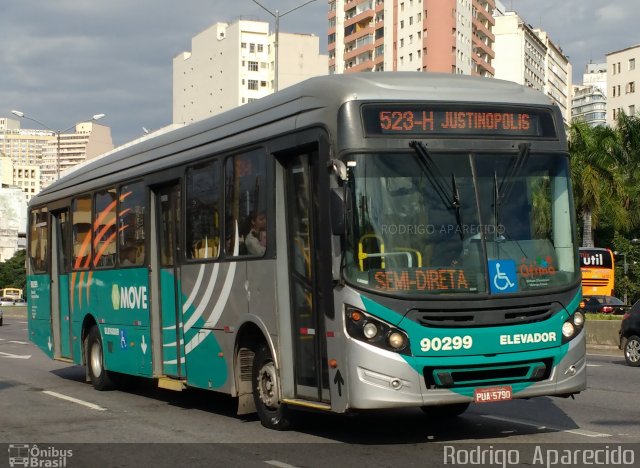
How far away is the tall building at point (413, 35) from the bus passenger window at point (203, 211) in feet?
352

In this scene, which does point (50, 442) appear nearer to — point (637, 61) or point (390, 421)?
point (390, 421)

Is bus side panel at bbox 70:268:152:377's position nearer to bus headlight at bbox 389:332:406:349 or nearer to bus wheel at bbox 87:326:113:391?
bus wheel at bbox 87:326:113:391

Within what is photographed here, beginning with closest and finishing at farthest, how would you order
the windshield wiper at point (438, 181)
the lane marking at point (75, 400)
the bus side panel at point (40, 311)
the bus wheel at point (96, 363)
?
1. the windshield wiper at point (438, 181)
2. the lane marking at point (75, 400)
3. the bus wheel at point (96, 363)
4. the bus side panel at point (40, 311)

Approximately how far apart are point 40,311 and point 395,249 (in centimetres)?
1163

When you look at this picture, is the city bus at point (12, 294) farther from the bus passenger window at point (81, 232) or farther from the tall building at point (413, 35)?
the bus passenger window at point (81, 232)

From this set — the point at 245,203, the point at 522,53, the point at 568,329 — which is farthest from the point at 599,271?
the point at 522,53

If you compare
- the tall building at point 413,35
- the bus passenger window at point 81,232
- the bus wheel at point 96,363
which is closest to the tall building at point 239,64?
the tall building at point 413,35

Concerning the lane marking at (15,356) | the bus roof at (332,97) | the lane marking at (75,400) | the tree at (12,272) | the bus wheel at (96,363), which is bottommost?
the lane marking at (75,400)

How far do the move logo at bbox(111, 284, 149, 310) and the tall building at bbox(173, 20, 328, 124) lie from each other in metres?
129

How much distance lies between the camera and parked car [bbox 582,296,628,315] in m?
42.9

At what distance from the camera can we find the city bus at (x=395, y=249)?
9344 millimetres

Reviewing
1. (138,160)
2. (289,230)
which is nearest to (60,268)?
(138,160)

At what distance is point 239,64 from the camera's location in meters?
151

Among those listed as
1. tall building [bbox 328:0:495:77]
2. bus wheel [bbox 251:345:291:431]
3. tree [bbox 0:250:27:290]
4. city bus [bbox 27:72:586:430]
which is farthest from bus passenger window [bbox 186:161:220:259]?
tree [bbox 0:250:27:290]
